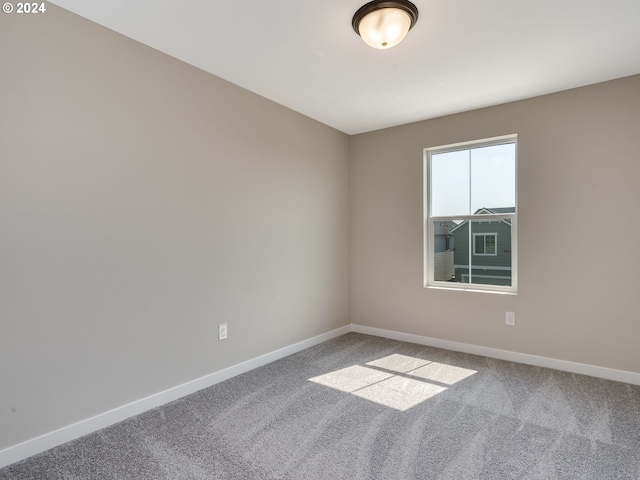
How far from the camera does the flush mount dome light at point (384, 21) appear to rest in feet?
6.16

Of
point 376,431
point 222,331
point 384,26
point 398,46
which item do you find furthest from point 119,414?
point 398,46

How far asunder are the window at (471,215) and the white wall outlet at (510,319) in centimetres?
23

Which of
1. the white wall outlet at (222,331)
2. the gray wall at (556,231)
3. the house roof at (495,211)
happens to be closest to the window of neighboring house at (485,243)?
the house roof at (495,211)

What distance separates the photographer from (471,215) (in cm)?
357

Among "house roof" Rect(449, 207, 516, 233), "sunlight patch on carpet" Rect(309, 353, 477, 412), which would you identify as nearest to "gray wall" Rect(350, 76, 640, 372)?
"house roof" Rect(449, 207, 516, 233)

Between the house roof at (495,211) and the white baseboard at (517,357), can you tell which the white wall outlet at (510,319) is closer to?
the white baseboard at (517,357)

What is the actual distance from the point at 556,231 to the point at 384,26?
232 centimetres

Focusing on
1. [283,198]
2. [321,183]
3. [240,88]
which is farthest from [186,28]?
[321,183]

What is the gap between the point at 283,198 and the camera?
339 cm

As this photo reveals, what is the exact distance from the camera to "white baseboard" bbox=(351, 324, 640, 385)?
2789 mm

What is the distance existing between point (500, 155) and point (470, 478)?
2.82m

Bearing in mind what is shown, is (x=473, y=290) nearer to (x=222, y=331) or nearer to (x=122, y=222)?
(x=222, y=331)

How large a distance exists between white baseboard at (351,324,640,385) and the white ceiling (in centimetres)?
235

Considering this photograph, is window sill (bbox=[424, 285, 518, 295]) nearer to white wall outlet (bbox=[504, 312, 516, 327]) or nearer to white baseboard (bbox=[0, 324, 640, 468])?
white wall outlet (bbox=[504, 312, 516, 327])
